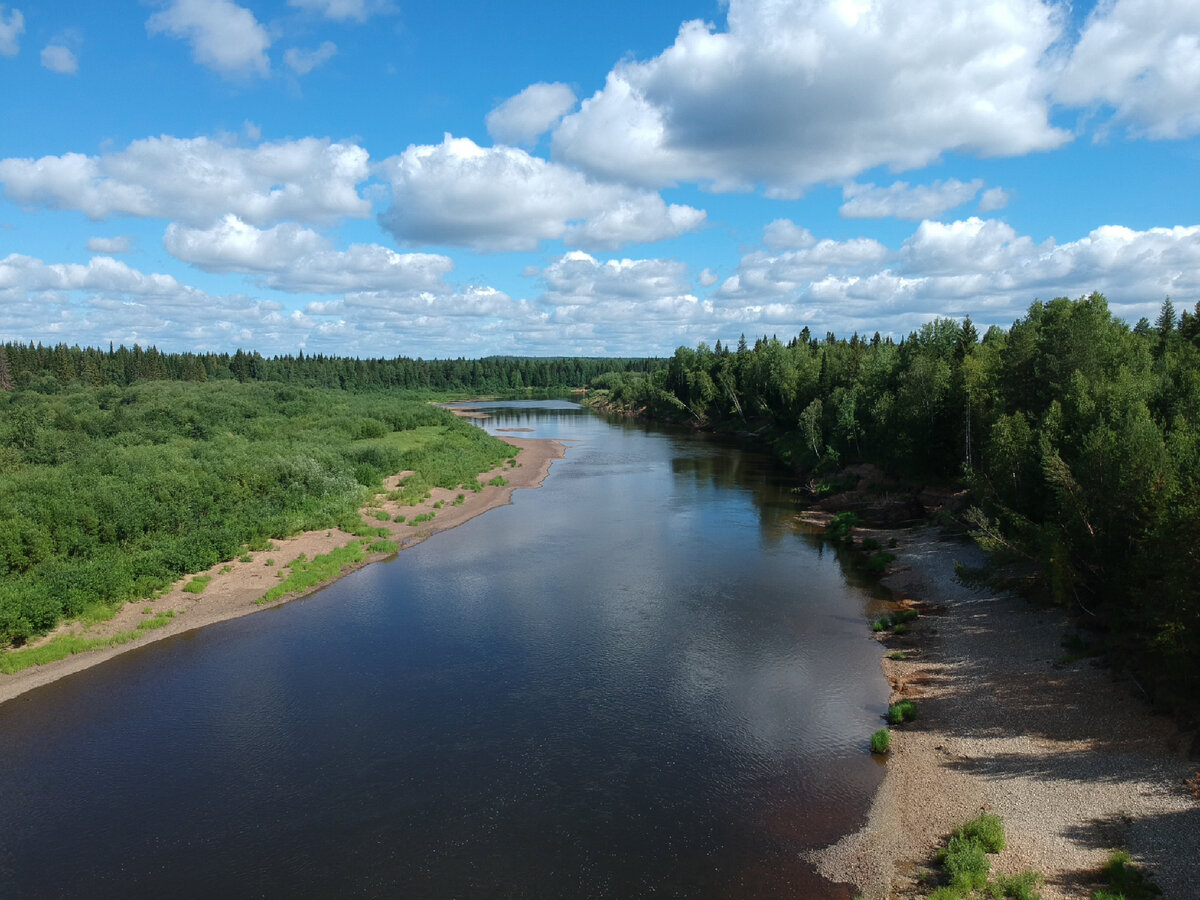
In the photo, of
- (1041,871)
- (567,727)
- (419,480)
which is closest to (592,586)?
A: (567,727)

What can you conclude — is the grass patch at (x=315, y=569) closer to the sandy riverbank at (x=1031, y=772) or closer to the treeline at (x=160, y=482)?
the treeline at (x=160, y=482)

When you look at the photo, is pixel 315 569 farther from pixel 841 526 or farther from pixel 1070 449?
pixel 1070 449

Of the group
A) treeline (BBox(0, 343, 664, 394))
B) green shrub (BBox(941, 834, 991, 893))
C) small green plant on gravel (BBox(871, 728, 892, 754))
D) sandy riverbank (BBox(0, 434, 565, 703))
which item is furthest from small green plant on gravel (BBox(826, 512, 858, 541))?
treeline (BBox(0, 343, 664, 394))

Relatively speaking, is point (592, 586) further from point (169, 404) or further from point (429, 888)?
point (169, 404)

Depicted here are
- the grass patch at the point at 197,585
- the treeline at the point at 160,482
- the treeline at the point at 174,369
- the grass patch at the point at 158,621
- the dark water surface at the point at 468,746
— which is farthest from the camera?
the treeline at the point at 174,369

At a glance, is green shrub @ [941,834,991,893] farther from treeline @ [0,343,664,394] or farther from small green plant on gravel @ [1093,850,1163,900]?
treeline @ [0,343,664,394]

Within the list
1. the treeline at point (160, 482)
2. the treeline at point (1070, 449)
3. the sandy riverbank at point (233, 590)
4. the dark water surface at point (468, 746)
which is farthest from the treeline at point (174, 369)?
the treeline at point (1070, 449)
